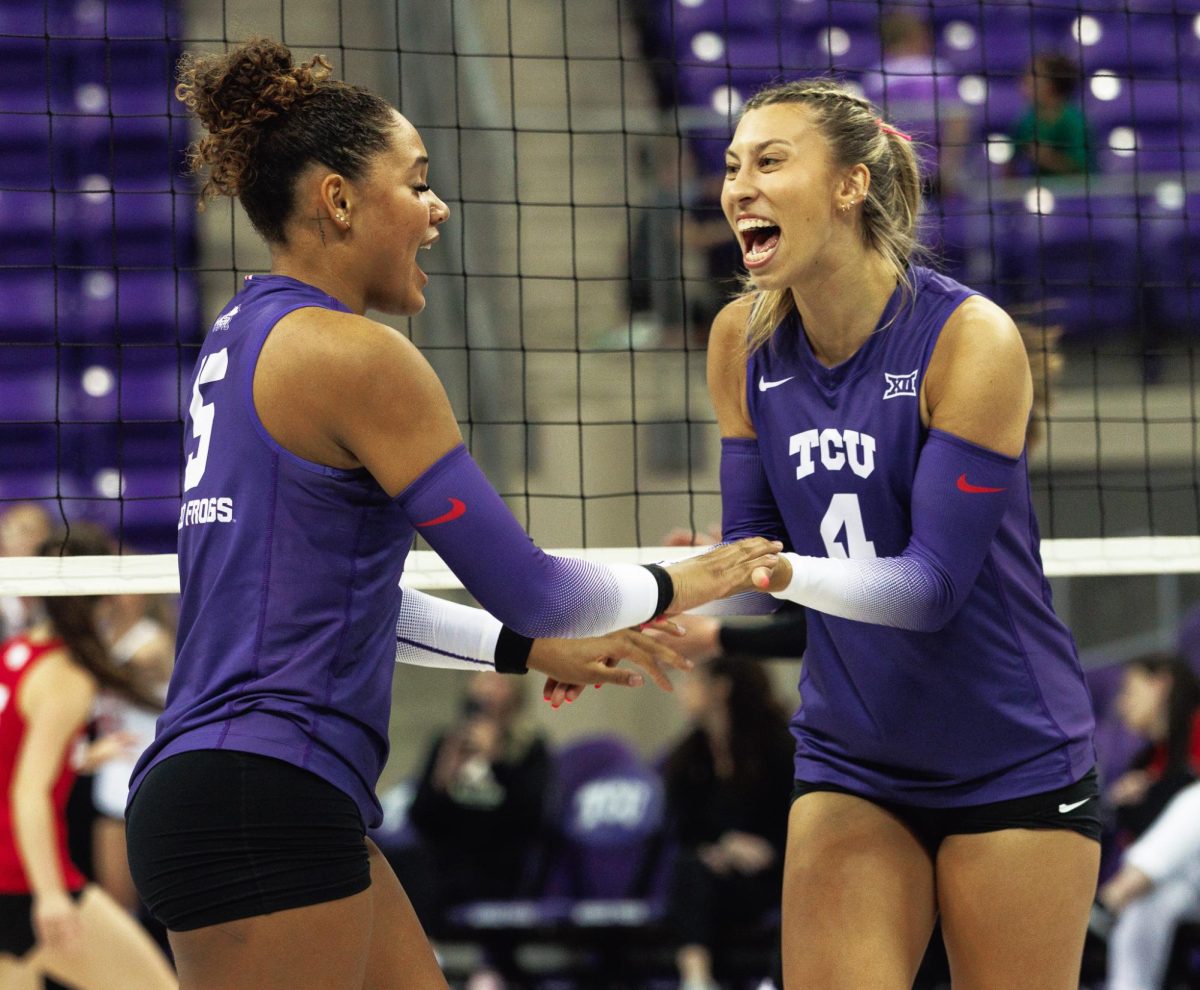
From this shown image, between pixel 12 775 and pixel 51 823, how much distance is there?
0.25 m

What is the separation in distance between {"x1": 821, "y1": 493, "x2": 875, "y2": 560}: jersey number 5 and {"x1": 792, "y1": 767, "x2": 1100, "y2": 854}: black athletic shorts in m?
0.44

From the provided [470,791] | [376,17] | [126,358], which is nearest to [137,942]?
[470,791]

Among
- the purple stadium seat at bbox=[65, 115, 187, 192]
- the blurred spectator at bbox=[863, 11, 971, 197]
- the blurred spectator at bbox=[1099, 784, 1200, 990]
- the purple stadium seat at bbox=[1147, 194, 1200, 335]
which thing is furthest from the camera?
the purple stadium seat at bbox=[65, 115, 187, 192]

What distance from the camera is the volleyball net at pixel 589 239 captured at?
299 inches

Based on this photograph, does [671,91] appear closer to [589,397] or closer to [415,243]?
[589,397]

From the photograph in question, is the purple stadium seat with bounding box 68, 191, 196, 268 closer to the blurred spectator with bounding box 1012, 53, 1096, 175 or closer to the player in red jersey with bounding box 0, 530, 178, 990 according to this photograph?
the player in red jersey with bounding box 0, 530, 178, 990

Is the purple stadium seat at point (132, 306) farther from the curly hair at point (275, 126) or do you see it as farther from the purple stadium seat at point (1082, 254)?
the curly hair at point (275, 126)

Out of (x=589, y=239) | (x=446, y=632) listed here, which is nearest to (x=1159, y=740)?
(x=589, y=239)

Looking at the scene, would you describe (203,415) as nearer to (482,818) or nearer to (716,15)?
(482,818)

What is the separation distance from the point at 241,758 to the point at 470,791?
4.49 meters

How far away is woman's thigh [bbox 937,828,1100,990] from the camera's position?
9.66 ft

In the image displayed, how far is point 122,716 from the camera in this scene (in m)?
6.72

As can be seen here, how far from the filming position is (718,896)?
654 centimetres

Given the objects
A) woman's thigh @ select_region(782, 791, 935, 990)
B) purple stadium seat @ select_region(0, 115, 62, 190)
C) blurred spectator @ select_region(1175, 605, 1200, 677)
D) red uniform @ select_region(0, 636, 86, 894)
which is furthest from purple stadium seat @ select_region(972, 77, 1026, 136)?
woman's thigh @ select_region(782, 791, 935, 990)
